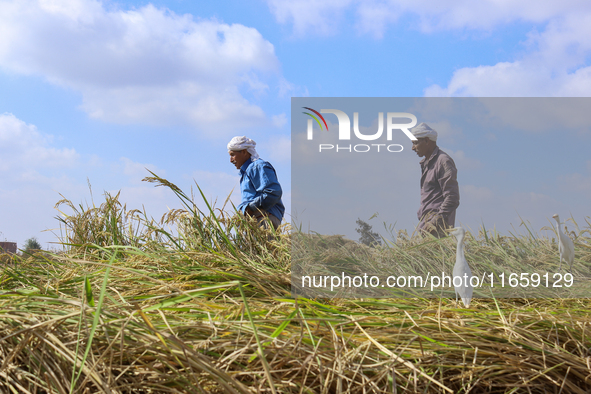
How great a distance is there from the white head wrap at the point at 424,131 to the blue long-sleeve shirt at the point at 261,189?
1390 millimetres

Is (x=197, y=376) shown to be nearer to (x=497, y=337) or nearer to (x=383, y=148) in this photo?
(x=497, y=337)

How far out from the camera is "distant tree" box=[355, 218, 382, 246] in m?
2.10

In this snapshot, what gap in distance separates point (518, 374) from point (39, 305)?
1.39 metres

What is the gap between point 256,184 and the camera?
340 cm

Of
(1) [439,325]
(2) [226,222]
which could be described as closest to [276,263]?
(2) [226,222]

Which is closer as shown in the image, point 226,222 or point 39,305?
point 39,305

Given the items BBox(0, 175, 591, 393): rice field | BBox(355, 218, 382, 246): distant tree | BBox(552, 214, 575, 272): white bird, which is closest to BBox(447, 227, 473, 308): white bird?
A: BBox(0, 175, 591, 393): rice field

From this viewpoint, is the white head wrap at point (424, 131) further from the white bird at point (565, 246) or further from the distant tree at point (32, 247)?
the distant tree at point (32, 247)

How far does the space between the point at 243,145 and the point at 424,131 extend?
1894 mm

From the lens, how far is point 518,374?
45.6 inches

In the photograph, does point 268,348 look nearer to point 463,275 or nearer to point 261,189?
point 463,275

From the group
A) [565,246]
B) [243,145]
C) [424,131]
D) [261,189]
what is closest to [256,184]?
[261,189]

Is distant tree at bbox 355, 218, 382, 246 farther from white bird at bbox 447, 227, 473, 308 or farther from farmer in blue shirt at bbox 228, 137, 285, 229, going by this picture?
farmer in blue shirt at bbox 228, 137, 285, 229

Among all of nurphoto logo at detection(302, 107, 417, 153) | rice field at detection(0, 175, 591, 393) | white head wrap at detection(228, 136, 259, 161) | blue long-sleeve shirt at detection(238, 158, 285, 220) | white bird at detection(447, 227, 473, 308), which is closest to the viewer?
rice field at detection(0, 175, 591, 393)
